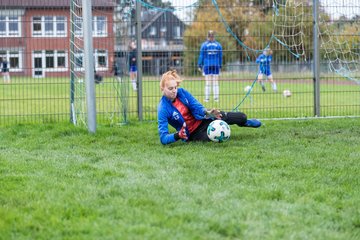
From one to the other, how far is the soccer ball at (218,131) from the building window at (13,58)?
445 centimetres

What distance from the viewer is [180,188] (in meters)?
4.80

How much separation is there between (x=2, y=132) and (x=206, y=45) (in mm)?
4673

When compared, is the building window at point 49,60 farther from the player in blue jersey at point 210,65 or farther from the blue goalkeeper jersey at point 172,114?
the blue goalkeeper jersey at point 172,114

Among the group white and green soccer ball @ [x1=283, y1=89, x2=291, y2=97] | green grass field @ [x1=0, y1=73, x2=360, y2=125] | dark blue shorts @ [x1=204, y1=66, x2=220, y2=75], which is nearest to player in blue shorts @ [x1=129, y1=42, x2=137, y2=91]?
green grass field @ [x1=0, y1=73, x2=360, y2=125]

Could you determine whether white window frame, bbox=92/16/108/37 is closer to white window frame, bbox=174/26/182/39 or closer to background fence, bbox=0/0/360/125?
background fence, bbox=0/0/360/125

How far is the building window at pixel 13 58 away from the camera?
1012cm

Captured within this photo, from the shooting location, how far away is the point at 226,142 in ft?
23.9

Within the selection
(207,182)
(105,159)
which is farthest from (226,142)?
(207,182)

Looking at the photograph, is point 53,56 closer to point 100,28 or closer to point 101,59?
point 101,59

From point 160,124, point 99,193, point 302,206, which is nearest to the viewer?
point 302,206

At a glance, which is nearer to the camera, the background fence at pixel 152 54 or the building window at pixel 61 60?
the background fence at pixel 152 54

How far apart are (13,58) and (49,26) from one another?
2.75 ft

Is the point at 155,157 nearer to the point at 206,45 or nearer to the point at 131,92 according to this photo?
the point at 131,92

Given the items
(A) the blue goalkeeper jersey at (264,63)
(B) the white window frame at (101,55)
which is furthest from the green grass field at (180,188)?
(A) the blue goalkeeper jersey at (264,63)
